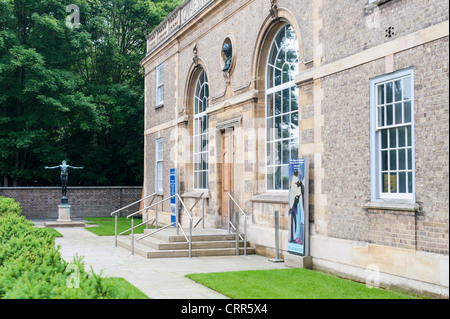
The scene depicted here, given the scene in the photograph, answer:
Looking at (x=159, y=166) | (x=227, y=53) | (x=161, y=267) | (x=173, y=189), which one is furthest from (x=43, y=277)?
(x=159, y=166)

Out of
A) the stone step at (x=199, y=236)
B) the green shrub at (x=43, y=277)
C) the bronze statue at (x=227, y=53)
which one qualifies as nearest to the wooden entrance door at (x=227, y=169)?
the stone step at (x=199, y=236)

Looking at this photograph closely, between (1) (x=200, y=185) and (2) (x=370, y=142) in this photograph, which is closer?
(2) (x=370, y=142)

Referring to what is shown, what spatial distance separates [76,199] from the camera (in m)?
29.7

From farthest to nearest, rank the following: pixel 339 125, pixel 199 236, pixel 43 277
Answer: pixel 199 236 → pixel 339 125 → pixel 43 277

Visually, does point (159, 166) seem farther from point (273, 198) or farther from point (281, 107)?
point (273, 198)

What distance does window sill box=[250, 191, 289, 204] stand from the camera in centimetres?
1224

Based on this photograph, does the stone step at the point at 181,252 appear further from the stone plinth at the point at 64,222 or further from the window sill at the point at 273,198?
the stone plinth at the point at 64,222

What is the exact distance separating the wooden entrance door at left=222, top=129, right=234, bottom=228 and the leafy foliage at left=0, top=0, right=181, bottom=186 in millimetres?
15137

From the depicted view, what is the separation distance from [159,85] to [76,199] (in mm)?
10606

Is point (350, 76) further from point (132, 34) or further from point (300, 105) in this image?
point (132, 34)

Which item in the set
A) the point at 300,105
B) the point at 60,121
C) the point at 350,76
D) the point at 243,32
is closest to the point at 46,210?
the point at 60,121

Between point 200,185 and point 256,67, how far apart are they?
17.8ft

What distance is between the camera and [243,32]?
14531 mm

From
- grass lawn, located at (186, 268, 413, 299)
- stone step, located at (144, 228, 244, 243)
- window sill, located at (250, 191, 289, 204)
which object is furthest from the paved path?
window sill, located at (250, 191, 289, 204)
